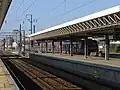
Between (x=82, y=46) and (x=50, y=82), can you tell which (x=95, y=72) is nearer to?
(x=50, y=82)

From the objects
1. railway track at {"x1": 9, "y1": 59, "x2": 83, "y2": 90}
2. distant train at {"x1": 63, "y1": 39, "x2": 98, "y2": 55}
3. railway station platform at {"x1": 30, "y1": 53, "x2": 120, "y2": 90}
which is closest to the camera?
railway station platform at {"x1": 30, "y1": 53, "x2": 120, "y2": 90}

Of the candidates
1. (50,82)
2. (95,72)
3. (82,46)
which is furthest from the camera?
(82,46)

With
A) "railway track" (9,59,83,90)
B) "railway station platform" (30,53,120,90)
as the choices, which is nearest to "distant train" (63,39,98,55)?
"railway station platform" (30,53,120,90)

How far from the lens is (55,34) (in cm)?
5631

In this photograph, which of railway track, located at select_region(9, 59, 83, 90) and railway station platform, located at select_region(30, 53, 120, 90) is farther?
railway track, located at select_region(9, 59, 83, 90)

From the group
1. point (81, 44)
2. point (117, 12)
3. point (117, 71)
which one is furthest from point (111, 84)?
point (81, 44)

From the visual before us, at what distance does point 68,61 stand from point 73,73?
8.06ft

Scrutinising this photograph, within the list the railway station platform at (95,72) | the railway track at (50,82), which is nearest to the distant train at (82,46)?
the railway station platform at (95,72)

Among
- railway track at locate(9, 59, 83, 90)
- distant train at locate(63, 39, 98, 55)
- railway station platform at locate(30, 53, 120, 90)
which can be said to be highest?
distant train at locate(63, 39, 98, 55)

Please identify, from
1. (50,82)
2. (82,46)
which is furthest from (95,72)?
(82,46)

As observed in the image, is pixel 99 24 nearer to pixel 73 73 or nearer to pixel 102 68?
pixel 73 73

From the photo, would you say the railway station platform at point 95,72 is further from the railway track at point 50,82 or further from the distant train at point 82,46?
the distant train at point 82,46

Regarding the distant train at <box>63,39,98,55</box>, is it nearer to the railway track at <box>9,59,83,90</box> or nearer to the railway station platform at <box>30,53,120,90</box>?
the railway station platform at <box>30,53,120,90</box>

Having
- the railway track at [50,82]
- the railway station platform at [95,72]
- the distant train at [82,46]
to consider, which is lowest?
the railway track at [50,82]
